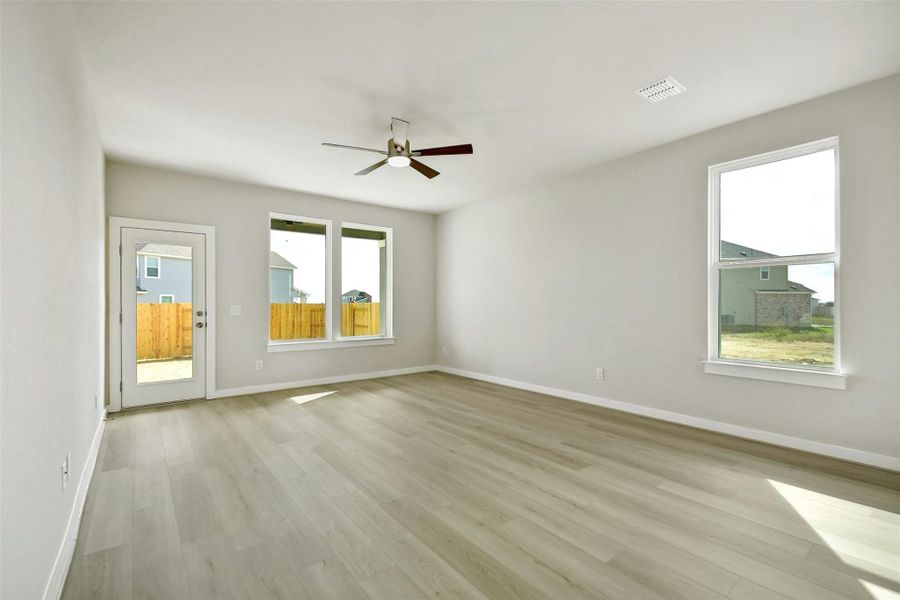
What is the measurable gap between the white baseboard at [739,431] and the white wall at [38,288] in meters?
4.61

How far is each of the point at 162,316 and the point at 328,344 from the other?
2120 millimetres

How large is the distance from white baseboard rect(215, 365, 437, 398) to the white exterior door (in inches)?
14.2

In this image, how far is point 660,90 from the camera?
3.13m

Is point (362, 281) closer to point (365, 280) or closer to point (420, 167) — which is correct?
point (365, 280)

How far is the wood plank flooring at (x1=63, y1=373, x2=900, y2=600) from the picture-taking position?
70.2 inches

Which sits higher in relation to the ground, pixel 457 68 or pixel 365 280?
pixel 457 68

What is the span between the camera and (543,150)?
436cm

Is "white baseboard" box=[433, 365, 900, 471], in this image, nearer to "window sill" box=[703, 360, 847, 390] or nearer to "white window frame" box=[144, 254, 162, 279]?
"window sill" box=[703, 360, 847, 390]

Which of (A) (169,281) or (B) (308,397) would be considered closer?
(A) (169,281)

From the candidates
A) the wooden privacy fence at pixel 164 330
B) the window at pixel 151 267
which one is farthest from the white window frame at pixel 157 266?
the wooden privacy fence at pixel 164 330

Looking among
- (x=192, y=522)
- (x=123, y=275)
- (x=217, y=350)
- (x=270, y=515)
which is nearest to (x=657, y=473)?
(x=270, y=515)

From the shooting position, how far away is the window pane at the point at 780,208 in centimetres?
333

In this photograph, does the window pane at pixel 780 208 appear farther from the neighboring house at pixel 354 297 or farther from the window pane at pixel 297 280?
the window pane at pixel 297 280

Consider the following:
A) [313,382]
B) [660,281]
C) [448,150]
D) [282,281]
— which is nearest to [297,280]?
[282,281]
